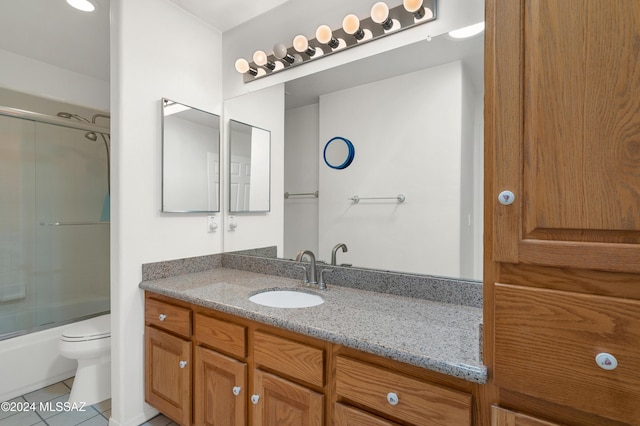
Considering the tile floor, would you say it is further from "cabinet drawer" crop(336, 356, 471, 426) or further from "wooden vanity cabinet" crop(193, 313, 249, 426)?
"cabinet drawer" crop(336, 356, 471, 426)

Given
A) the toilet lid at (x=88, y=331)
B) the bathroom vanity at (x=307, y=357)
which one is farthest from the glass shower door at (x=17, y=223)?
the bathroom vanity at (x=307, y=357)

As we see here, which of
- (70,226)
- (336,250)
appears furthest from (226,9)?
(70,226)

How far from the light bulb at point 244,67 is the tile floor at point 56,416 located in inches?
85.9

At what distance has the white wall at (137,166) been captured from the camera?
1700mm

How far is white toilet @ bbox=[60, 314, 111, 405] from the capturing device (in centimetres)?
193

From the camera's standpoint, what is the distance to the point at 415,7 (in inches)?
54.7

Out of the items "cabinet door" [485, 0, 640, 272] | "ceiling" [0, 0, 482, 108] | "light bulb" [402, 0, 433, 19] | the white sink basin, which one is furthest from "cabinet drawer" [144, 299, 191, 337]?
"light bulb" [402, 0, 433, 19]

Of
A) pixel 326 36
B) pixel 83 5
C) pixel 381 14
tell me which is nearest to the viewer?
pixel 381 14

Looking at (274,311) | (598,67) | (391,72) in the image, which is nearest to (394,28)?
(391,72)

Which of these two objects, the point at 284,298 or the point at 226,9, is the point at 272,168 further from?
the point at 226,9

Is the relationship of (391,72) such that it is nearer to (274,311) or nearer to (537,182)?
(537,182)

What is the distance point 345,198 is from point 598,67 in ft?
3.91

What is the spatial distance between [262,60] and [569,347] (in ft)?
6.47

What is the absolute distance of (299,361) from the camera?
3.82 ft
